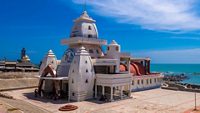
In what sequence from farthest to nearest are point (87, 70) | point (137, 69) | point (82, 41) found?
1. point (137, 69)
2. point (82, 41)
3. point (87, 70)

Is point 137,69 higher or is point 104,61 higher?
point 104,61

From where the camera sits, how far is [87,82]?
1233 inches

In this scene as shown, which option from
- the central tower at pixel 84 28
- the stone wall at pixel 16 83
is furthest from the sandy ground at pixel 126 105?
the central tower at pixel 84 28

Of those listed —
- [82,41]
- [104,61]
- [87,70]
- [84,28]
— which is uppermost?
[84,28]

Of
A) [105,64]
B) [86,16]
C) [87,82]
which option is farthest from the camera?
[86,16]

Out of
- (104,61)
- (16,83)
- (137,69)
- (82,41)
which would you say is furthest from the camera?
(137,69)

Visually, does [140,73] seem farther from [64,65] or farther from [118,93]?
[64,65]

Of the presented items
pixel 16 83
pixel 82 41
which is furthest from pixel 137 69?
pixel 16 83

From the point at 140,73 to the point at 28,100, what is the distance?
72.6 feet

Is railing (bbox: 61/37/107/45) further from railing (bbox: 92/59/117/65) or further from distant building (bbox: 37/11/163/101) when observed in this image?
railing (bbox: 92/59/117/65)

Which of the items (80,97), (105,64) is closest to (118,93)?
(105,64)

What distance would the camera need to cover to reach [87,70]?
31312mm

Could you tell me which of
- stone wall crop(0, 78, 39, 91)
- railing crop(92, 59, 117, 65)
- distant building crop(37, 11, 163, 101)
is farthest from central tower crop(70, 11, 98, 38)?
stone wall crop(0, 78, 39, 91)

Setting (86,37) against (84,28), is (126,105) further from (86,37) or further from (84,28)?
(84,28)
